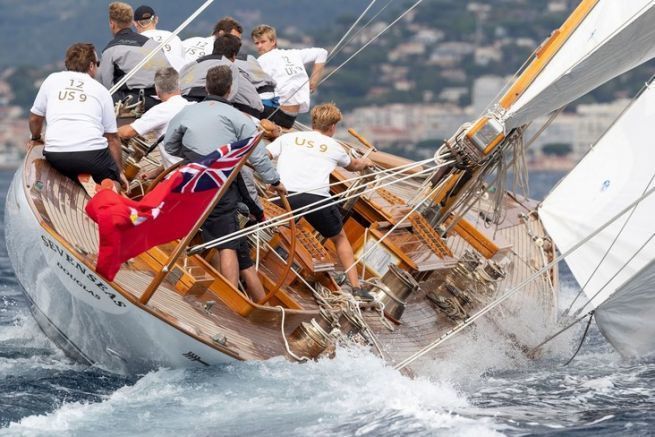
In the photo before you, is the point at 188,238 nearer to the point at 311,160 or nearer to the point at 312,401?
the point at 312,401

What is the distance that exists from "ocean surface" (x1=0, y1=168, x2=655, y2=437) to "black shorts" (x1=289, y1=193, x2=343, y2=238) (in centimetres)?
104

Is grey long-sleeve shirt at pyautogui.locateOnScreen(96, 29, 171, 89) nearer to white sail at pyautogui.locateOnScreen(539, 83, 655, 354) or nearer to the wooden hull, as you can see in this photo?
the wooden hull

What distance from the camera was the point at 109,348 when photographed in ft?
26.6

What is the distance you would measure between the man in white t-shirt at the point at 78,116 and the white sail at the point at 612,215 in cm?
Answer: 302

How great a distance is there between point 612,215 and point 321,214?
2545 mm

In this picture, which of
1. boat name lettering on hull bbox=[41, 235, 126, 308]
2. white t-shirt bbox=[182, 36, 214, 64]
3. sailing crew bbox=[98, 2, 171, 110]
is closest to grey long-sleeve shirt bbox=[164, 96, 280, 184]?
boat name lettering on hull bbox=[41, 235, 126, 308]

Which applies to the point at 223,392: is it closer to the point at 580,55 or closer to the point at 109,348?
the point at 109,348

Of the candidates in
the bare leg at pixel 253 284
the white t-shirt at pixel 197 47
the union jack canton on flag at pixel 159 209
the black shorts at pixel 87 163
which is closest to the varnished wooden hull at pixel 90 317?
the union jack canton on flag at pixel 159 209

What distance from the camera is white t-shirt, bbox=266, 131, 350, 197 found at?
360 inches

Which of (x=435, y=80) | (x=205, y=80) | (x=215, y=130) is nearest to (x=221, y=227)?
(x=215, y=130)

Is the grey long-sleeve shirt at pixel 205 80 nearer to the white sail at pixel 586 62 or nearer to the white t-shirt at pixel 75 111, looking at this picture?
the white t-shirt at pixel 75 111

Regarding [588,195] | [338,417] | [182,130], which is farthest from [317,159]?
[588,195]

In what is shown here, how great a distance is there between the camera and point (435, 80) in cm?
10831

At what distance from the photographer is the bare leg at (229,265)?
8.58 metres
